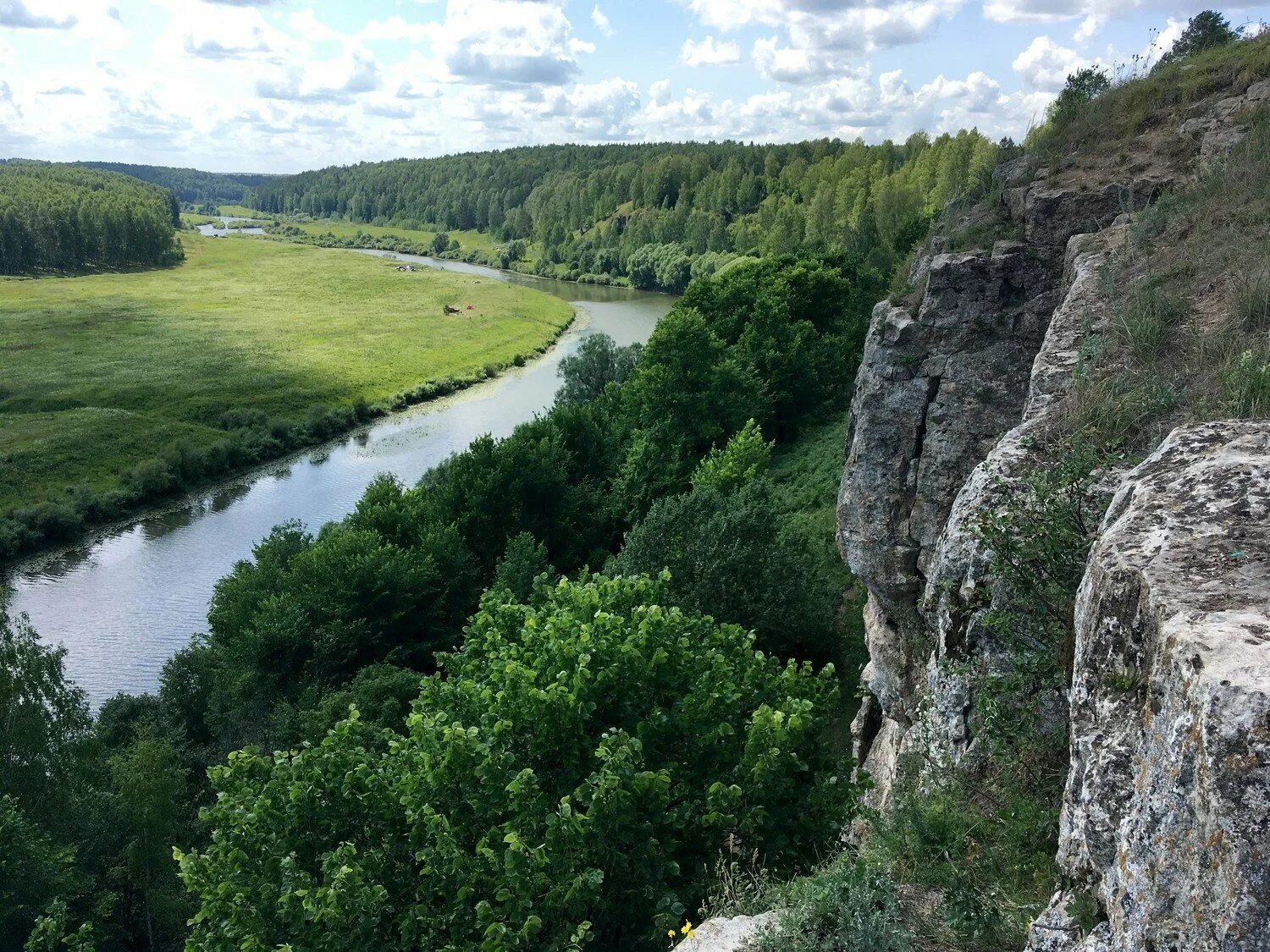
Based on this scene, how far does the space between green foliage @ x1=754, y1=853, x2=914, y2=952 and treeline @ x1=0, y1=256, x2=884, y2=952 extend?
11.0 feet

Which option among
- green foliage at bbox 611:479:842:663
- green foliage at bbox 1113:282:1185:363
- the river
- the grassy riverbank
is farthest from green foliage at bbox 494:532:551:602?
the grassy riverbank

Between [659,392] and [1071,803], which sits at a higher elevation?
[1071,803]

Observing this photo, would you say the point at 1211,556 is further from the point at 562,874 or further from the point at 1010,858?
the point at 562,874

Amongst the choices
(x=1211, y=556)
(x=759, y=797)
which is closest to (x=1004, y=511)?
(x=1211, y=556)

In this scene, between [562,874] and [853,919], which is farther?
[562,874]

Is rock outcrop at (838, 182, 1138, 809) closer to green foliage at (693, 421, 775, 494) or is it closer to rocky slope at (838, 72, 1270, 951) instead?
rocky slope at (838, 72, 1270, 951)

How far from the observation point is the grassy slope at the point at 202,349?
2126 inches

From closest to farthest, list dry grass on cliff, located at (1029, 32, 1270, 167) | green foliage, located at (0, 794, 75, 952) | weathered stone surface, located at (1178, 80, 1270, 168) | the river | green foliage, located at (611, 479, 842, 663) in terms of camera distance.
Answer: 1. weathered stone surface, located at (1178, 80, 1270, 168)
2. dry grass on cliff, located at (1029, 32, 1270, 167)
3. green foliage, located at (0, 794, 75, 952)
4. green foliage, located at (611, 479, 842, 663)
5. the river

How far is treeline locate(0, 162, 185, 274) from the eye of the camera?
119 metres

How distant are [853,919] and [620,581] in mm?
9508

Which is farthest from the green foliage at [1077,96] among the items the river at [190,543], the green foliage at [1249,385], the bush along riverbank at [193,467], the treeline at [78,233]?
the treeline at [78,233]

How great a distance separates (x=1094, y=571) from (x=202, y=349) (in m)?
84.3

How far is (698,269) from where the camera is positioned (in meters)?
106

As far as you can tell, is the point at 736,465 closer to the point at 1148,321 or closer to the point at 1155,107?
the point at 1155,107
